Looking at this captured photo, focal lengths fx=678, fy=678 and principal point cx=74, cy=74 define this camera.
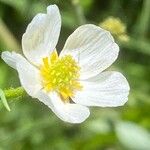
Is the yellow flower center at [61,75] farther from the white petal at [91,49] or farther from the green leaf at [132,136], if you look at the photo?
the green leaf at [132,136]

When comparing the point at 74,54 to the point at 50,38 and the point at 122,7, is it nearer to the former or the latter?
the point at 50,38

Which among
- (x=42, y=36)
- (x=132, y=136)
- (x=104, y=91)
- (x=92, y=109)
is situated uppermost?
(x=42, y=36)

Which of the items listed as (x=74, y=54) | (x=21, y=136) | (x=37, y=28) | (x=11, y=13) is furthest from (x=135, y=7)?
(x=37, y=28)

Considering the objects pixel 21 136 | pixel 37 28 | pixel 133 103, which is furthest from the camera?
pixel 133 103

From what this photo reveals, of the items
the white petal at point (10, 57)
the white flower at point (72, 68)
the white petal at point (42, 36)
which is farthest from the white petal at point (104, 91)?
the white petal at point (10, 57)

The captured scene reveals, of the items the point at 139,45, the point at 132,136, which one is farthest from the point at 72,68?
the point at 139,45

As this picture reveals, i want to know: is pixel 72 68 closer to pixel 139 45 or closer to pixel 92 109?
pixel 92 109

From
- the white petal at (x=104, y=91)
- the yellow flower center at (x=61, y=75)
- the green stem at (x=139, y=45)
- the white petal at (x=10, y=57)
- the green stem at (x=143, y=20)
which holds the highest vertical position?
the white petal at (x=10, y=57)
